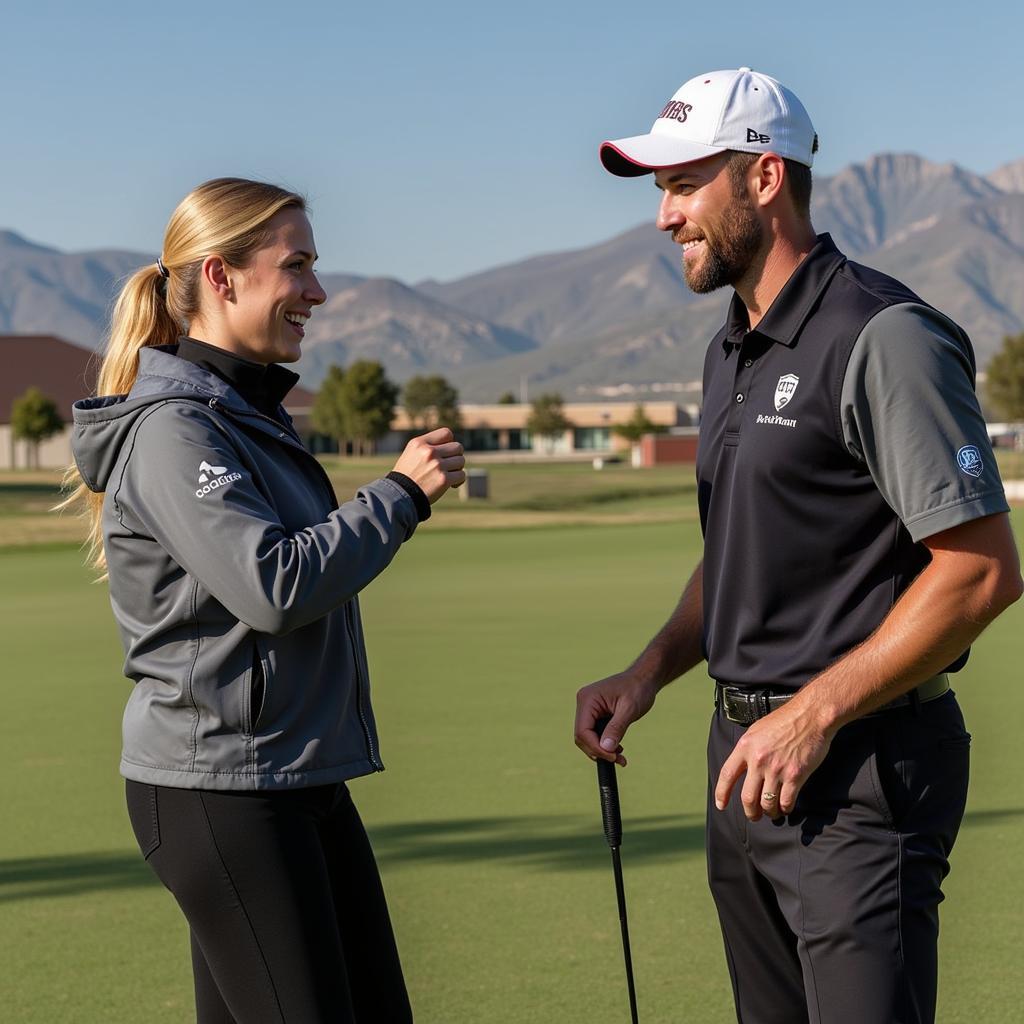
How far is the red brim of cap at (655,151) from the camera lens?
129 inches

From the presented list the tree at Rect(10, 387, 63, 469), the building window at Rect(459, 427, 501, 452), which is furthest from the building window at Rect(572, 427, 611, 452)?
the tree at Rect(10, 387, 63, 469)

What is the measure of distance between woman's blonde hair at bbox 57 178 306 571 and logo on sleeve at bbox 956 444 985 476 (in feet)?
4.75

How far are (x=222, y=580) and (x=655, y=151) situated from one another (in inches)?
48.1

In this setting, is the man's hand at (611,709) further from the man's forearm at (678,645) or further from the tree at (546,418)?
the tree at (546,418)

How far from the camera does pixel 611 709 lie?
12.4ft

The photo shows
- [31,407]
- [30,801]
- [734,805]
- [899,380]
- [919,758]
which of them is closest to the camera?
[899,380]

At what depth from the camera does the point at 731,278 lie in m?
3.33

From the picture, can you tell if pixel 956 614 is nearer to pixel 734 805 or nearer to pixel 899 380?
pixel 899 380

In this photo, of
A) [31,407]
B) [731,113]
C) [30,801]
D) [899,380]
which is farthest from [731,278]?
[31,407]

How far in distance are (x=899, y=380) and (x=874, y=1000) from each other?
44.6 inches

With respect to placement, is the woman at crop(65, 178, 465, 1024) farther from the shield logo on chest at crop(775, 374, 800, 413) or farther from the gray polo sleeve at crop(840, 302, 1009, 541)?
the gray polo sleeve at crop(840, 302, 1009, 541)

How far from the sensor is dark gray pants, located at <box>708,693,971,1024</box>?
3020mm

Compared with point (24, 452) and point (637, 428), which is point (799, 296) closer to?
point (24, 452)

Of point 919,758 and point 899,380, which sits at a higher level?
point 899,380
